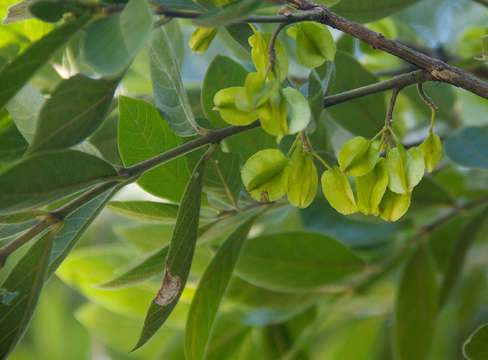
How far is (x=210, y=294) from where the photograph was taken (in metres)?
0.60

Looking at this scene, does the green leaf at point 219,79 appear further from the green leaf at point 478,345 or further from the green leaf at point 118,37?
the green leaf at point 478,345

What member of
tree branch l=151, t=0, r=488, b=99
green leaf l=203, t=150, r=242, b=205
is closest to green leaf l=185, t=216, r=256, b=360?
green leaf l=203, t=150, r=242, b=205

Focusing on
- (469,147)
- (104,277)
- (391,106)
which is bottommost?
(104,277)

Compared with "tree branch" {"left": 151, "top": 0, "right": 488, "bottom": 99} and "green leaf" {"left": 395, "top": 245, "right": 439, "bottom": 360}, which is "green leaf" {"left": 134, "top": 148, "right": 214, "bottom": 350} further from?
"green leaf" {"left": 395, "top": 245, "right": 439, "bottom": 360}

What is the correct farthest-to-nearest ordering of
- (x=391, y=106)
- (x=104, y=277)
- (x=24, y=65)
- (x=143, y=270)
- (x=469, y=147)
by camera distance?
(x=104, y=277) → (x=469, y=147) → (x=143, y=270) → (x=391, y=106) → (x=24, y=65)

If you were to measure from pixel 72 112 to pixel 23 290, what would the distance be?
170mm

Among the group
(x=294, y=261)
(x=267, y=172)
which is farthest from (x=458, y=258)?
(x=267, y=172)

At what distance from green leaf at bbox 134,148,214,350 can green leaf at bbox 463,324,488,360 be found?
26 centimetres

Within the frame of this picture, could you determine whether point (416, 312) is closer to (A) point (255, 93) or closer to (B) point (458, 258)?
(B) point (458, 258)

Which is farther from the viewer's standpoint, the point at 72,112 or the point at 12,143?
the point at 12,143

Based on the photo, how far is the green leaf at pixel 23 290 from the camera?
0.47 metres

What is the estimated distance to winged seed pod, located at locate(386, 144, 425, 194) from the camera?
0.48 m

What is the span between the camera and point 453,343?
1.25m

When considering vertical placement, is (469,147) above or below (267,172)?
below
